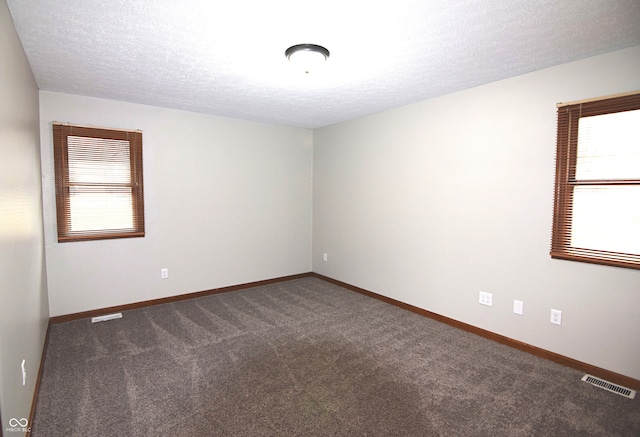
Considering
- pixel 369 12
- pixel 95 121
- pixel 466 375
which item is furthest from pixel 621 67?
pixel 95 121

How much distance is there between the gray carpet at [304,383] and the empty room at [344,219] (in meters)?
0.02

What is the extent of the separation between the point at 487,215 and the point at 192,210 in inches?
137


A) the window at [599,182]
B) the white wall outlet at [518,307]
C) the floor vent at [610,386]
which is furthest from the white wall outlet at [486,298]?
the floor vent at [610,386]

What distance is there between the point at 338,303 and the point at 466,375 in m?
1.89

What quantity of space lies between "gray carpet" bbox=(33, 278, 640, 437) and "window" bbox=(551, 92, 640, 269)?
100cm

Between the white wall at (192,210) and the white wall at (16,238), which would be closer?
the white wall at (16,238)

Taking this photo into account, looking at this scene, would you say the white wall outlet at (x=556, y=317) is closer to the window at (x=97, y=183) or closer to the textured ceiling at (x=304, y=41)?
the textured ceiling at (x=304, y=41)

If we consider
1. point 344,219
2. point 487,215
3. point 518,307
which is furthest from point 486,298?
point 344,219

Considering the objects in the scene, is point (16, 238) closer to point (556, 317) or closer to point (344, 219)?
point (344, 219)

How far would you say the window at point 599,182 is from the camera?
2.31 metres

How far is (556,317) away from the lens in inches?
106

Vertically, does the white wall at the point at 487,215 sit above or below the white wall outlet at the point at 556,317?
above

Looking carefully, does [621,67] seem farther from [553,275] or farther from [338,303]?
[338,303]

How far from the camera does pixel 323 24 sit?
2010 millimetres
